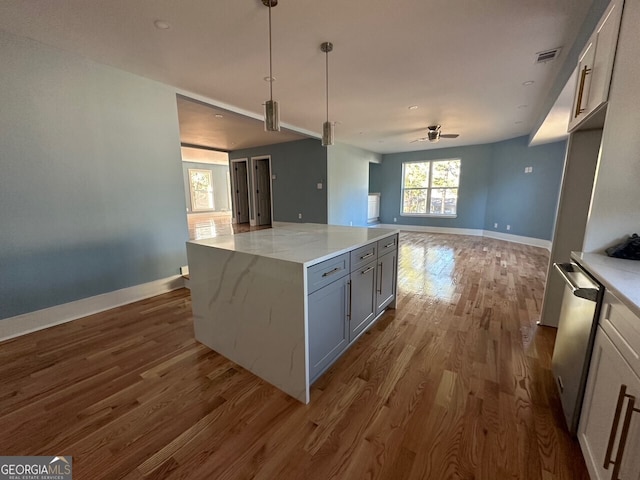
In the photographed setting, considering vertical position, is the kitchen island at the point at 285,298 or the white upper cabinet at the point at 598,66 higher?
the white upper cabinet at the point at 598,66

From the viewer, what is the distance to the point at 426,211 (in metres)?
8.19

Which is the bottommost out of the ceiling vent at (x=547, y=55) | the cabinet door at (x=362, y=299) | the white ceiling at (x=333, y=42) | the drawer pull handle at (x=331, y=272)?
the cabinet door at (x=362, y=299)

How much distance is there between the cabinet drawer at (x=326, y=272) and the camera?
1.51 metres

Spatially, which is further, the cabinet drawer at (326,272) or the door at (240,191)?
the door at (240,191)

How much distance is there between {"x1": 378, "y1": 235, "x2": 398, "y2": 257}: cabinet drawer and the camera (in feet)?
7.60

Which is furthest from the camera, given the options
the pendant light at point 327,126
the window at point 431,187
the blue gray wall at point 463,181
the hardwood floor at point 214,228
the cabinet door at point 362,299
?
the window at point 431,187

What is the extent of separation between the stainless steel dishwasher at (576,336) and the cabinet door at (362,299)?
1174mm

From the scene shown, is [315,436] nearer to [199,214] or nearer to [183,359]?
[183,359]

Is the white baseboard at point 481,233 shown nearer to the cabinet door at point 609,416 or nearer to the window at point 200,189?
the cabinet door at point 609,416

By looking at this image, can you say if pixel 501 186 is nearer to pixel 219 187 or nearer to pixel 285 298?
pixel 285 298

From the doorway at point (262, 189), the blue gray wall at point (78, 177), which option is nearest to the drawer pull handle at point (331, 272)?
the blue gray wall at point (78, 177)

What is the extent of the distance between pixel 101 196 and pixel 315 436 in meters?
2.95

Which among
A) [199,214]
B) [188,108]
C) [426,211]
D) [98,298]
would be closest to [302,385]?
[98,298]

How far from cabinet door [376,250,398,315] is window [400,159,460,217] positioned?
19.7 ft
